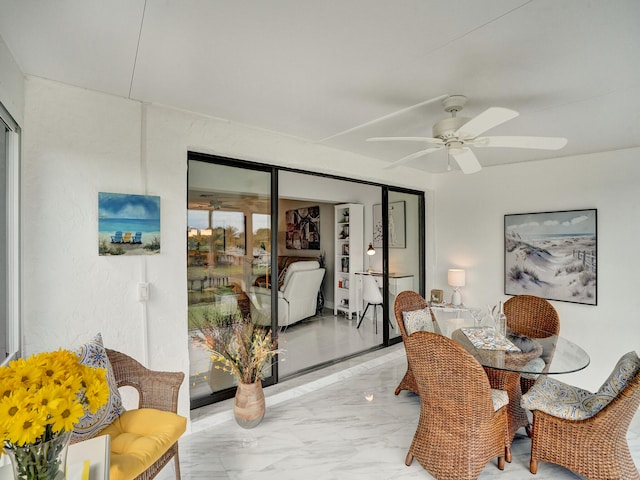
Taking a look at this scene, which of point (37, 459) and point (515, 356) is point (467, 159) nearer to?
point (515, 356)

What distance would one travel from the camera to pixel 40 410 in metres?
0.92

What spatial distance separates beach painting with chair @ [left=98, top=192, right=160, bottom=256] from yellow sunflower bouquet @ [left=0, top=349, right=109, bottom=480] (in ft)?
4.22

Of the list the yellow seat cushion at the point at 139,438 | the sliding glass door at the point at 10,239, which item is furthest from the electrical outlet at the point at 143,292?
the yellow seat cushion at the point at 139,438

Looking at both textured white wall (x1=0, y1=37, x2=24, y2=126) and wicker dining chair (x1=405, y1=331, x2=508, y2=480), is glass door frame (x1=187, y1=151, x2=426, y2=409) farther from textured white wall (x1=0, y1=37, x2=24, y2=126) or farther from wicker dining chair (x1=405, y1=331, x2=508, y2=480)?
wicker dining chair (x1=405, y1=331, x2=508, y2=480)

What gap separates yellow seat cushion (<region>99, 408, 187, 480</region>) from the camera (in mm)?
1489

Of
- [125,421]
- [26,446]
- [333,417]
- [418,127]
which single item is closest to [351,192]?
[418,127]

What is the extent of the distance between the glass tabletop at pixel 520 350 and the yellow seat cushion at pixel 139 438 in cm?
183

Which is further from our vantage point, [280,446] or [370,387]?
[370,387]

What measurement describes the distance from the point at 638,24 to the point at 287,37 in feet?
5.04

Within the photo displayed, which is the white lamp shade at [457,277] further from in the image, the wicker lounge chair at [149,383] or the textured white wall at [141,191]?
the wicker lounge chair at [149,383]

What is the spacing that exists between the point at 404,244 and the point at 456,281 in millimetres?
861

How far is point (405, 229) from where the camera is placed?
15.7 feet

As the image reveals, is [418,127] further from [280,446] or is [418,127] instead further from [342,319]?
[342,319]

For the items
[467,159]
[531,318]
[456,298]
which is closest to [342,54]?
[467,159]
